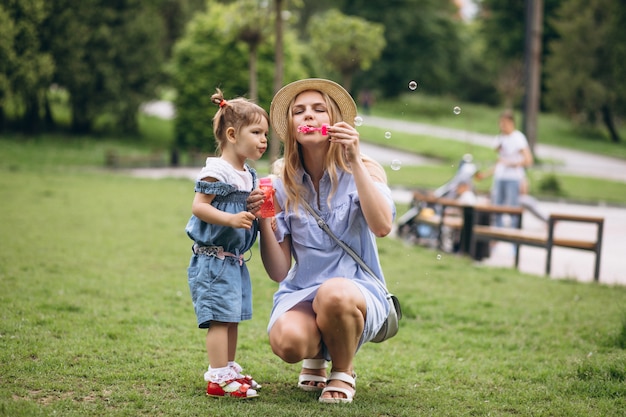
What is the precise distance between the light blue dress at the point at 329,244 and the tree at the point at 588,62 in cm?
3121

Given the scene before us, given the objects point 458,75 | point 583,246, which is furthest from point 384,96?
point 583,246

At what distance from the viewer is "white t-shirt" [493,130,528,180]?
11.4 meters

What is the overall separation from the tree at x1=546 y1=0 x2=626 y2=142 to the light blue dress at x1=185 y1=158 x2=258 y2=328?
104 feet

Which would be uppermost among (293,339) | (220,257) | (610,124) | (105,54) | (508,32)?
(508,32)

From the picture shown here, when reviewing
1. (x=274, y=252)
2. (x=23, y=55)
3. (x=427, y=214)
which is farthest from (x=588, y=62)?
(x=274, y=252)

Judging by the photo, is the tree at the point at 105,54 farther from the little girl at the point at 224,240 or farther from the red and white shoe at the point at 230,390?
the red and white shoe at the point at 230,390

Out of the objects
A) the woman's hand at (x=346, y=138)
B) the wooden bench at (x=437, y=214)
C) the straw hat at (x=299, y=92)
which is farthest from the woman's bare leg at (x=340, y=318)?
the wooden bench at (x=437, y=214)

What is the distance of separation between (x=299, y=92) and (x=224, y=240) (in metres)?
0.84

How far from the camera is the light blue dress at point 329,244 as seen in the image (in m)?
3.93

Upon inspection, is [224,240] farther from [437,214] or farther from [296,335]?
[437,214]

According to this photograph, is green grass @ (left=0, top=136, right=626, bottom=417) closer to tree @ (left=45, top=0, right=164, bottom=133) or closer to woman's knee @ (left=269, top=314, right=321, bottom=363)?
woman's knee @ (left=269, top=314, right=321, bottom=363)

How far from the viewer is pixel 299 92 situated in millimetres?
3984

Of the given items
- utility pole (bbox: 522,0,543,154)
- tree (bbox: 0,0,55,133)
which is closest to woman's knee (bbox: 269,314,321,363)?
utility pole (bbox: 522,0,543,154)

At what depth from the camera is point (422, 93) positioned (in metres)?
52.2
